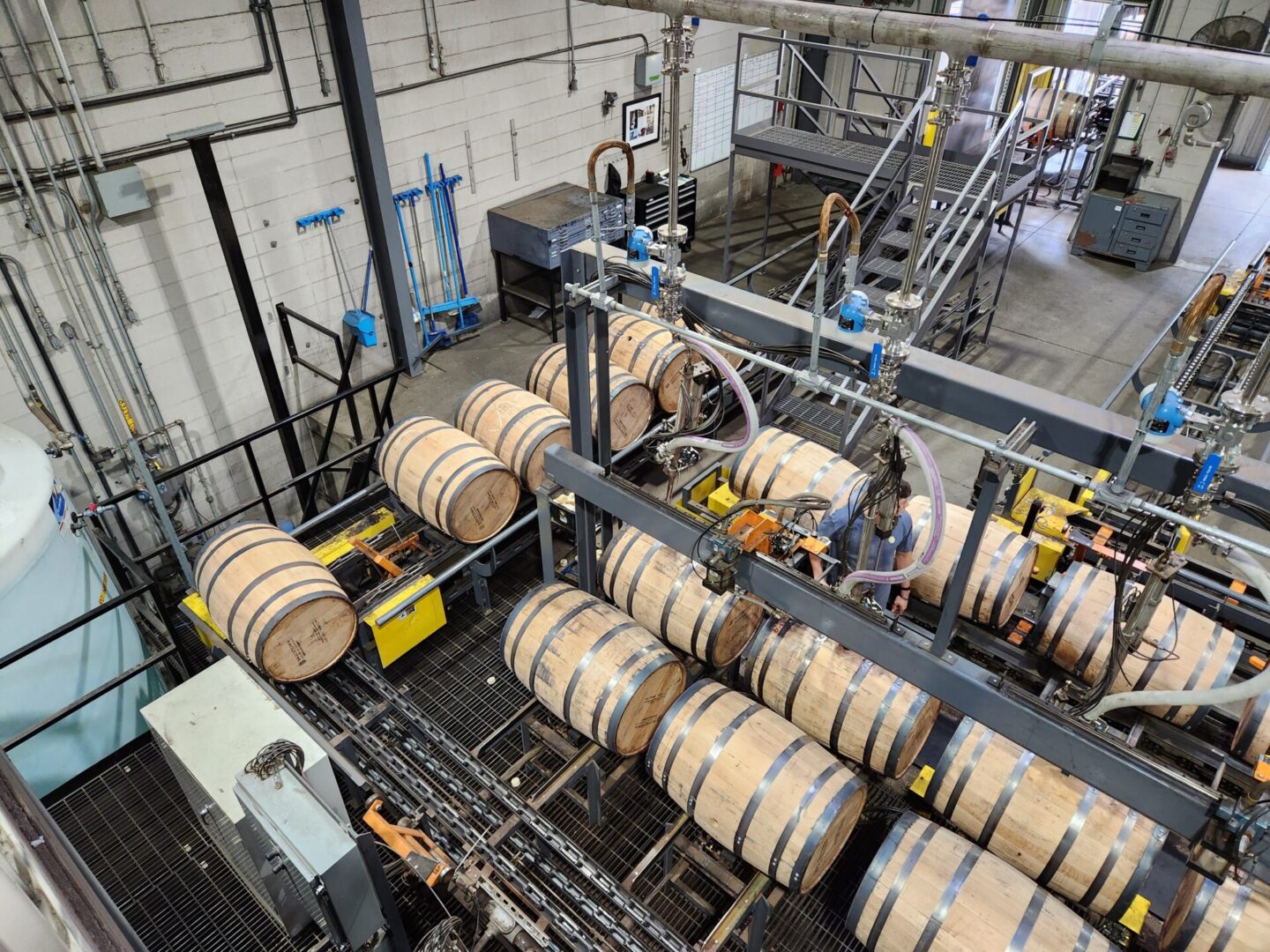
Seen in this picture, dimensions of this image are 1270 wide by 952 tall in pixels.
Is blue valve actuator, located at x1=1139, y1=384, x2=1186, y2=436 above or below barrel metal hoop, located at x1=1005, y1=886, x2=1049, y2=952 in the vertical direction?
above

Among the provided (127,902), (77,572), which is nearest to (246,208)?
(77,572)

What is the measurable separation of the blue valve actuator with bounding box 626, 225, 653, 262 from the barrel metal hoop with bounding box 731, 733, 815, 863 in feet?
8.68

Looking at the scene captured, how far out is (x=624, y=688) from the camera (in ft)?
15.0

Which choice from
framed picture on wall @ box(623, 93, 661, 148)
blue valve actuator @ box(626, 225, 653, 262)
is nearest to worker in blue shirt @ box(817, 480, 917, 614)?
blue valve actuator @ box(626, 225, 653, 262)

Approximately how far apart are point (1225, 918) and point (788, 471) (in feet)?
11.8

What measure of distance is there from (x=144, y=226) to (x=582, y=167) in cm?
581

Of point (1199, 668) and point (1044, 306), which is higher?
point (1199, 668)

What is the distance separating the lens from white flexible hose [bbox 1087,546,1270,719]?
2699 mm

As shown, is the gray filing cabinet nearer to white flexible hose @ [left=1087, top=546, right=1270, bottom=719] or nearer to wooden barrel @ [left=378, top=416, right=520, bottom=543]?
wooden barrel @ [left=378, top=416, right=520, bottom=543]

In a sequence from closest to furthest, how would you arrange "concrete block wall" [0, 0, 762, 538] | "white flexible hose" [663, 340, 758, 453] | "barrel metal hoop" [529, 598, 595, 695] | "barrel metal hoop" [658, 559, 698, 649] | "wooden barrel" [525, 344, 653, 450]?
"white flexible hose" [663, 340, 758, 453]
"barrel metal hoop" [529, 598, 595, 695]
"barrel metal hoop" [658, 559, 698, 649]
"concrete block wall" [0, 0, 762, 538]
"wooden barrel" [525, 344, 653, 450]

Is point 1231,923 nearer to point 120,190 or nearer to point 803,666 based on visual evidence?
point 803,666

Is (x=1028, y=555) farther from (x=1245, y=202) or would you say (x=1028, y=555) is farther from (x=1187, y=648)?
(x=1245, y=202)

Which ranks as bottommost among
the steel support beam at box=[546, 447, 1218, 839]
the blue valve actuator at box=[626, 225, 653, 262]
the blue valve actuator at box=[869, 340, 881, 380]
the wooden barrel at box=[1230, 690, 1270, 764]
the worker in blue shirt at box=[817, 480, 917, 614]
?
the wooden barrel at box=[1230, 690, 1270, 764]

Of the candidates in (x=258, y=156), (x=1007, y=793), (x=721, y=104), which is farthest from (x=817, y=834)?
(x=721, y=104)
